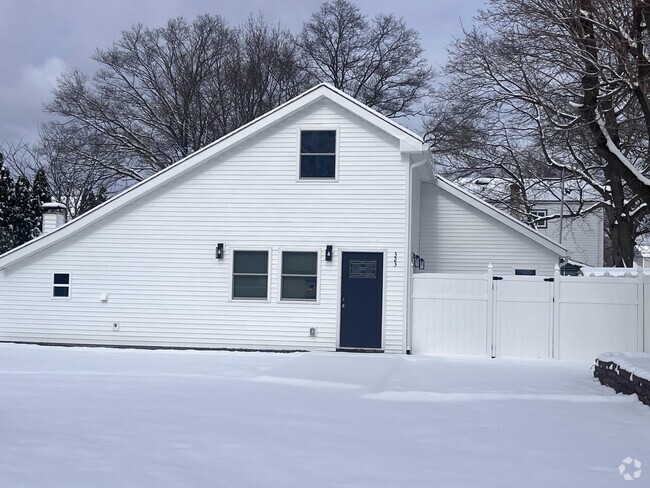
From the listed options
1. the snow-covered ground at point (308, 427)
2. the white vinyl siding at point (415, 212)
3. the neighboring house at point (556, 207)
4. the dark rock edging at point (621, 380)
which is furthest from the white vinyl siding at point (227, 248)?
the neighboring house at point (556, 207)

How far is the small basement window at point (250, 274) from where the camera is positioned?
16938 mm

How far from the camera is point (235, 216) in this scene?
17016 millimetres

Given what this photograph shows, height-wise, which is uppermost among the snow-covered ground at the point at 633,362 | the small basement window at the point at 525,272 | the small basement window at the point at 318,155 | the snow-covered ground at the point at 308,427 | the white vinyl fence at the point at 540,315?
the small basement window at the point at 318,155

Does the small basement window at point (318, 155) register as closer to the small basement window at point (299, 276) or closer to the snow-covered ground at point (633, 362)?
the small basement window at point (299, 276)

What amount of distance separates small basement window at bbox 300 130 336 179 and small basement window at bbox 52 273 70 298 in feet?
18.7

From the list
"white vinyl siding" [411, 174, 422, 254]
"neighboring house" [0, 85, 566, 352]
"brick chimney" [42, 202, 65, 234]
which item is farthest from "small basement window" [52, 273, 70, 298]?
"white vinyl siding" [411, 174, 422, 254]

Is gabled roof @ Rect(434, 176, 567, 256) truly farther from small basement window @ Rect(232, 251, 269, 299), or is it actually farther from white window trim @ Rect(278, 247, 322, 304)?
small basement window @ Rect(232, 251, 269, 299)

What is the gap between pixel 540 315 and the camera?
15789 mm

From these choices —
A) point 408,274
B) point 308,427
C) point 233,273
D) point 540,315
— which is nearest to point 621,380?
point 540,315

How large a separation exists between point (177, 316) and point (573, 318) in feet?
26.6

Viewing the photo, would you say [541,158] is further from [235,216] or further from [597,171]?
[235,216]

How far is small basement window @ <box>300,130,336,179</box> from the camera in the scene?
660 inches

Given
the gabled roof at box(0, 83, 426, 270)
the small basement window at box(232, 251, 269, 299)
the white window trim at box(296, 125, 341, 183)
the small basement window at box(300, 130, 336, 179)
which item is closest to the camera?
the gabled roof at box(0, 83, 426, 270)

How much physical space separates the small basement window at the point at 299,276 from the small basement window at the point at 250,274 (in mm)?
419
